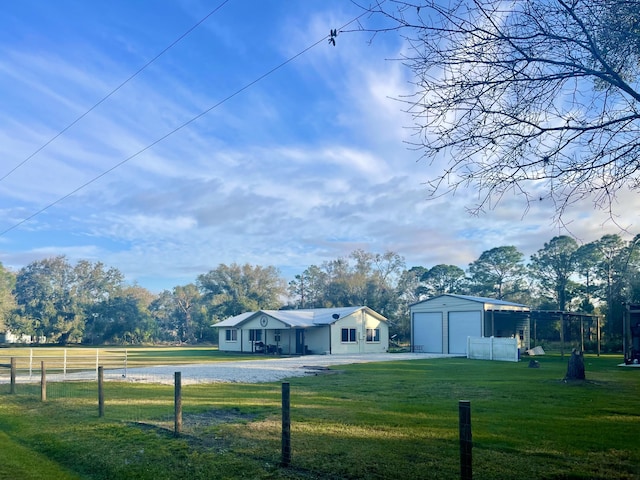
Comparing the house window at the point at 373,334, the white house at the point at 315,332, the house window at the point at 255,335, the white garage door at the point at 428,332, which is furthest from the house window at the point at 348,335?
the house window at the point at 255,335

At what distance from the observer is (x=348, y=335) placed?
1693 inches

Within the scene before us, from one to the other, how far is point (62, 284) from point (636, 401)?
8341 centimetres

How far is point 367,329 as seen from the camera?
4444cm

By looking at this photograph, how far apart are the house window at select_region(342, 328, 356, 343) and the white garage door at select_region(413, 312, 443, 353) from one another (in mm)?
4609

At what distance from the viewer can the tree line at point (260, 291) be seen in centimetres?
5725

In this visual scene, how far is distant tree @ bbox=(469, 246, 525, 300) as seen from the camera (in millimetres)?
66062

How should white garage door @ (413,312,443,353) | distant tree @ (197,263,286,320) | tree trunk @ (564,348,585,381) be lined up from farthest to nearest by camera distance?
distant tree @ (197,263,286,320) < white garage door @ (413,312,443,353) < tree trunk @ (564,348,585,381)

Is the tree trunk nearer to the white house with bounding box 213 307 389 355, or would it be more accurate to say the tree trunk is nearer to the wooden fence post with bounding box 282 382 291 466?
the wooden fence post with bounding box 282 382 291 466

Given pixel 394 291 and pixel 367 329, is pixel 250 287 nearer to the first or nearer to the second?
pixel 394 291

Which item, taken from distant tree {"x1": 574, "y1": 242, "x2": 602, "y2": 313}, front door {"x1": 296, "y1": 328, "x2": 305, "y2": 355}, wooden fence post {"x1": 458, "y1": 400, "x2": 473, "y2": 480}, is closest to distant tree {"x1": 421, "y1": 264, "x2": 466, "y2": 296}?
distant tree {"x1": 574, "y1": 242, "x2": 602, "y2": 313}

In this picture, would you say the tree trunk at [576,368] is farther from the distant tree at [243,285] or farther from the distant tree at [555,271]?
the distant tree at [243,285]

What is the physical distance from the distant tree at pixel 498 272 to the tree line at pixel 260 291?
0.12 m

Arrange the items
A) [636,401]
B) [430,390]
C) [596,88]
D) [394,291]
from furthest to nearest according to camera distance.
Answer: [394,291] → [430,390] → [636,401] → [596,88]

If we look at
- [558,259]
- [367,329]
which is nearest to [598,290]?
[558,259]
